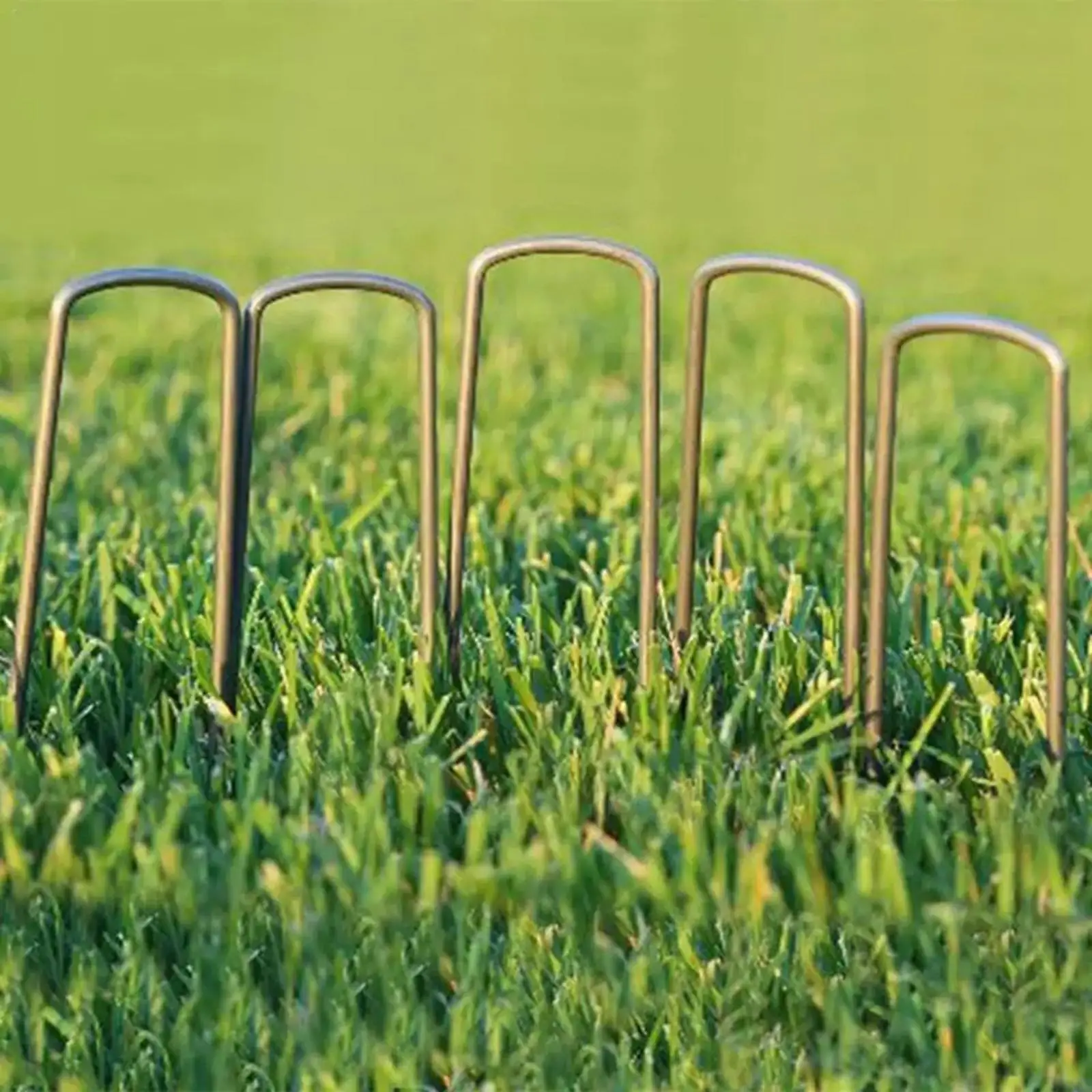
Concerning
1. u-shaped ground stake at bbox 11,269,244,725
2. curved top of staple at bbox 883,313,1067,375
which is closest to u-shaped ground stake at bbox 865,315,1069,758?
A: curved top of staple at bbox 883,313,1067,375

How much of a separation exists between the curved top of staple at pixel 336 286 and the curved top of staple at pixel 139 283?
53 mm

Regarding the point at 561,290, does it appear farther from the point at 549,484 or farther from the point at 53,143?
the point at 53,143

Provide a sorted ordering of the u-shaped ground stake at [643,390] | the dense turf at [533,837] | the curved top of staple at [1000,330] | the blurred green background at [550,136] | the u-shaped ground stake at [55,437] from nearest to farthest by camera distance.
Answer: the dense turf at [533,837] < the curved top of staple at [1000,330] < the u-shaped ground stake at [55,437] < the u-shaped ground stake at [643,390] < the blurred green background at [550,136]

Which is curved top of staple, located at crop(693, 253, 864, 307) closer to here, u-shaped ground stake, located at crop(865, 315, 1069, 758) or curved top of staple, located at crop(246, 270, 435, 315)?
u-shaped ground stake, located at crop(865, 315, 1069, 758)

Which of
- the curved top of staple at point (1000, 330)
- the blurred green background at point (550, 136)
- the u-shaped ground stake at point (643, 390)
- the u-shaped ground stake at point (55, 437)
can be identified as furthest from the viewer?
the blurred green background at point (550, 136)

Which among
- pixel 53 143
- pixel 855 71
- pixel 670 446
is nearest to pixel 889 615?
pixel 670 446

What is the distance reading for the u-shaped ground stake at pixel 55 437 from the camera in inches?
102

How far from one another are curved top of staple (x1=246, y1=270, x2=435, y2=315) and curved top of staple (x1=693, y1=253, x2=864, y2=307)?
38 cm

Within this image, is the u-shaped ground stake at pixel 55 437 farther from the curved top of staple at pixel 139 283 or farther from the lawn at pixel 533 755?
→ the lawn at pixel 533 755

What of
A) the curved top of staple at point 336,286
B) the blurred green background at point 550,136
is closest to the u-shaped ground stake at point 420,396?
the curved top of staple at point 336,286

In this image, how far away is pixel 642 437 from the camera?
275 cm

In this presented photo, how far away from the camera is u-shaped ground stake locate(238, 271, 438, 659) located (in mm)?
2682

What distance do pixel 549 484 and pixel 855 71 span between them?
8.97 meters

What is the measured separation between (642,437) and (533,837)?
21.6 inches
